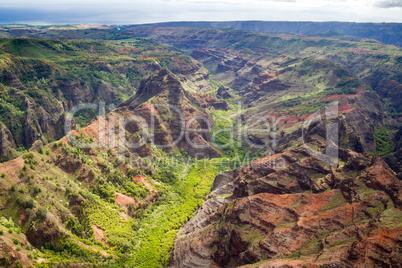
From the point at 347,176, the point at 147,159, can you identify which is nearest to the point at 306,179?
the point at 347,176

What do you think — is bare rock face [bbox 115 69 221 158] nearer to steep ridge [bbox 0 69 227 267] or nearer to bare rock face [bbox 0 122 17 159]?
steep ridge [bbox 0 69 227 267]

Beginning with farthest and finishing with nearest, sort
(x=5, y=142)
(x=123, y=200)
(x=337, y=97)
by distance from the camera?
(x=337, y=97) < (x=5, y=142) < (x=123, y=200)

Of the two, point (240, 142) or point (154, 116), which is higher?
point (154, 116)

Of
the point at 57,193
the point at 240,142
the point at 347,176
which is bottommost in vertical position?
the point at 240,142

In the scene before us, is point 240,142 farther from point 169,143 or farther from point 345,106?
point 345,106

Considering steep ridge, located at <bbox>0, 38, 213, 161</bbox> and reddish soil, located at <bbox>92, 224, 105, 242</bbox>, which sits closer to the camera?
reddish soil, located at <bbox>92, 224, 105, 242</bbox>

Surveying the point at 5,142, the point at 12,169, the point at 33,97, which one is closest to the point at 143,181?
the point at 12,169

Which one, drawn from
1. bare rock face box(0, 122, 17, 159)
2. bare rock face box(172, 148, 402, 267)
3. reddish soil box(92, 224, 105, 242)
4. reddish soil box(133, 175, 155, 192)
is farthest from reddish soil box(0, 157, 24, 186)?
bare rock face box(0, 122, 17, 159)

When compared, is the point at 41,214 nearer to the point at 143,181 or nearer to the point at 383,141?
the point at 143,181
